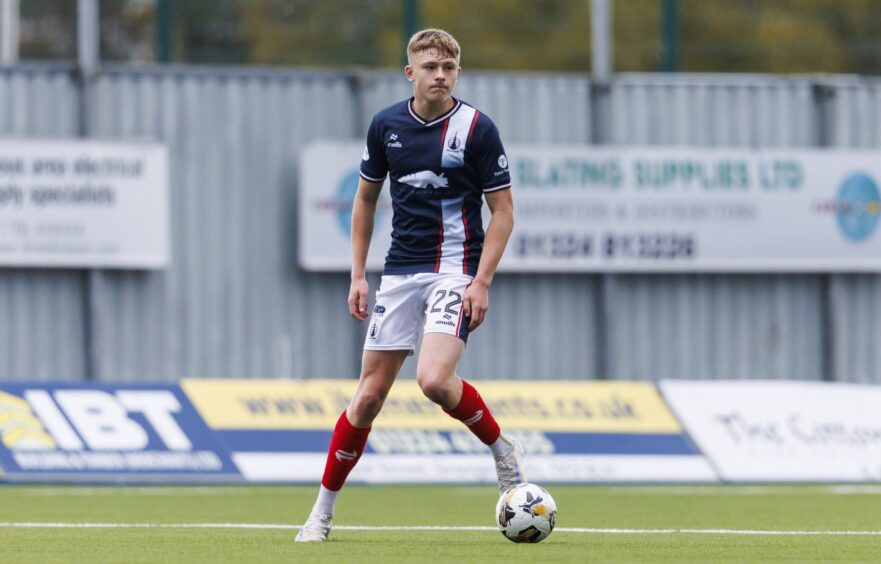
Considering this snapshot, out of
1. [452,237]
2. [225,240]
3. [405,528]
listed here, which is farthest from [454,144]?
[225,240]

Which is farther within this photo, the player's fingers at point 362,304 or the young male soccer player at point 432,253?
the player's fingers at point 362,304

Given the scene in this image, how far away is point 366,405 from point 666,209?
10943 mm

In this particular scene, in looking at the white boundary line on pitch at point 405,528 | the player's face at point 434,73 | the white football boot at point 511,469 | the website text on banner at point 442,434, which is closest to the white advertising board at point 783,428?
the website text on banner at point 442,434

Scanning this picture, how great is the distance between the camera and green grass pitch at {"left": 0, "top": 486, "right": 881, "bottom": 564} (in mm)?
6848

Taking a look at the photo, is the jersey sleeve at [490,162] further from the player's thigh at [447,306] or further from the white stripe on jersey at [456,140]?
the player's thigh at [447,306]

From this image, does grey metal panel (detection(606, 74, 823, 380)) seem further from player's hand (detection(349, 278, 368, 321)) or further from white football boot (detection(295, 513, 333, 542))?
white football boot (detection(295, 513, 333, 542))

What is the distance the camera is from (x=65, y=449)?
13.5 m

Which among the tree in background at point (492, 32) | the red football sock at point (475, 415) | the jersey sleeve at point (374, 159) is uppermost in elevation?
the tree in background at point (492, 32)

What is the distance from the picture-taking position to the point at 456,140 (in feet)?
24.4

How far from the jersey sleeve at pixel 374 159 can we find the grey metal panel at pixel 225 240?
33.0 ft

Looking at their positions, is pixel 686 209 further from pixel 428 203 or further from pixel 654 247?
pixel 428 203

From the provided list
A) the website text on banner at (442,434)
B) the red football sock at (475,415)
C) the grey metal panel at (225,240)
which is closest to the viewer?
the red football sock at (475,415)

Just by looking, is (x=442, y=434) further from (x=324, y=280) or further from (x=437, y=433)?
(x=324, y=280)

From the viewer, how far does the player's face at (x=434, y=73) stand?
727 centimetres
